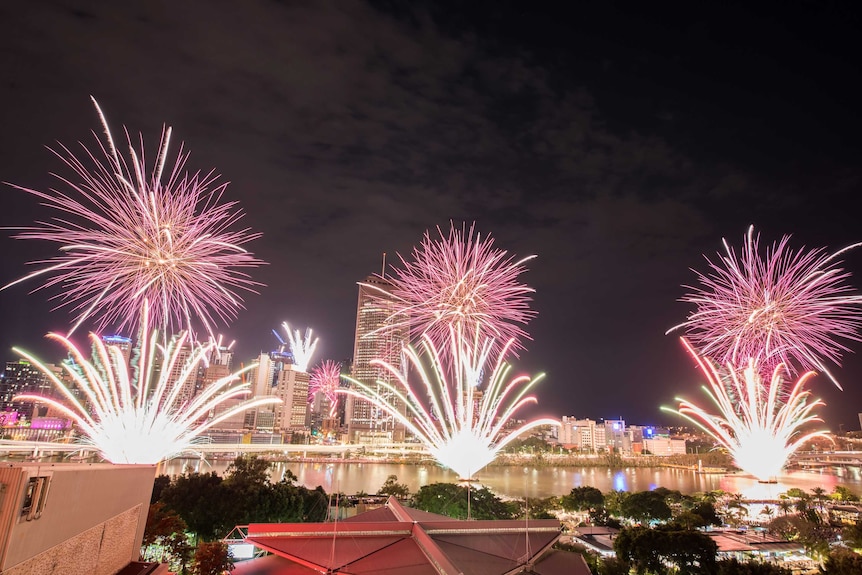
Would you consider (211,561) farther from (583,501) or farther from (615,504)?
(615,504)

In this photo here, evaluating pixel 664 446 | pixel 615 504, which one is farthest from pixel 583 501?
pixel 664 446

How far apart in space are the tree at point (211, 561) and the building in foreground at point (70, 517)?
18.8 ft

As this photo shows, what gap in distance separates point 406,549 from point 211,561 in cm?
778

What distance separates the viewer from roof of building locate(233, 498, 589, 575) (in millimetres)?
8234

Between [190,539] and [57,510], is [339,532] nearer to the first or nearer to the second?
[57,510]

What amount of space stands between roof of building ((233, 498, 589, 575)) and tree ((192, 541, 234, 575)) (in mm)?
4851

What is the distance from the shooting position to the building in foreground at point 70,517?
4.45m

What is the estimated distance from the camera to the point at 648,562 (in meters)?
18.0

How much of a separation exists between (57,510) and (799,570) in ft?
82.7

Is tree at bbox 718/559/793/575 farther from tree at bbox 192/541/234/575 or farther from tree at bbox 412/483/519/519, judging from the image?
tree at bbox 192/541/234/575

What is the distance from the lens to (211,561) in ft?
44.0

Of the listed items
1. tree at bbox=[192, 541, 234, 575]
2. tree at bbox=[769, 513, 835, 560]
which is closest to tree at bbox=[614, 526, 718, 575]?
tree at bbox=[769, 513, 835, 560]

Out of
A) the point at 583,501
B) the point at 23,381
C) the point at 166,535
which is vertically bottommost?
the point at 583,501

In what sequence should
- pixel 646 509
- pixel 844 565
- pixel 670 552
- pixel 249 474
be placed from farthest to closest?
pixel 646 509 → pixel 249 474 → pixel 670 552 → pixel 844 565
